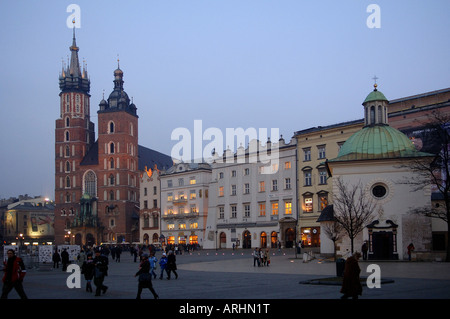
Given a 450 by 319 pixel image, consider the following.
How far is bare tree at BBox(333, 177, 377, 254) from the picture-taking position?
40725 millimetres

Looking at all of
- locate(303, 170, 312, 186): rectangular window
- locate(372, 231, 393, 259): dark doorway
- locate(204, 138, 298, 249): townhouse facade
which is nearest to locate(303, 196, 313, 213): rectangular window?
locate(303, 170, 312, 186): rectangular window

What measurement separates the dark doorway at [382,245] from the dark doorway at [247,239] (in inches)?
→ 1381

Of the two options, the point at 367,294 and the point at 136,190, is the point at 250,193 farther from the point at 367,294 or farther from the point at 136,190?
the point at 367,294

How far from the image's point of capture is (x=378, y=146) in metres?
44.5

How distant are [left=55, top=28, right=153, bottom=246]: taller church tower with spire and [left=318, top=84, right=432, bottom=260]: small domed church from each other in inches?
2740

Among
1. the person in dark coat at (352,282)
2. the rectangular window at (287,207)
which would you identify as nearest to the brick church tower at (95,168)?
the rectangular window at (287,207)

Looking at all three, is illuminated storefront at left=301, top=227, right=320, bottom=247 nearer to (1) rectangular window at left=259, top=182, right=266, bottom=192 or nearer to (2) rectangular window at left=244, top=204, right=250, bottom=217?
(1) rectangular window at left=259, top=182, right=266, bottom=192

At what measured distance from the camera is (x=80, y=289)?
23188 mm

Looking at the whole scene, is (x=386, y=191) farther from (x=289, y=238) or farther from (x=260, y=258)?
(x=289, y=238)

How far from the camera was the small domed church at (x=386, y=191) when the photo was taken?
1646 inches

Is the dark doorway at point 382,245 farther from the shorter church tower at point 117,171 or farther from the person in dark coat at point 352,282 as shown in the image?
the shorter church tower at point 117,171

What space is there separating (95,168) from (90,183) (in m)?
3.30
